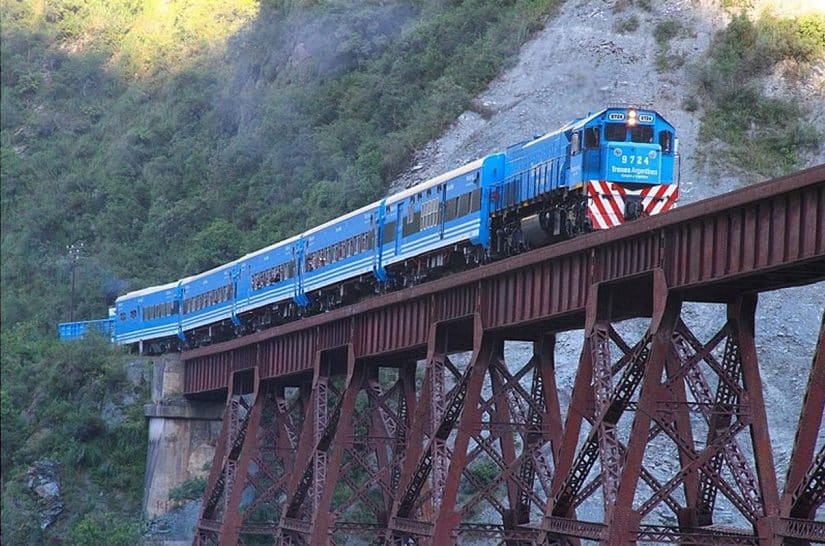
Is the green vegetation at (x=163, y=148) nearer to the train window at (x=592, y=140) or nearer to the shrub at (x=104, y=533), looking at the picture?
the shrub at (x=104, y=533)

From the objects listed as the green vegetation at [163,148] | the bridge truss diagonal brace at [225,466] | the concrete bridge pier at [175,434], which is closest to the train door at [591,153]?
the bridge truss diagonal brace at [225,466]

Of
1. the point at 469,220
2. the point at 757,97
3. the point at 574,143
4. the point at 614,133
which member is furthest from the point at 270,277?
the point at 757,97

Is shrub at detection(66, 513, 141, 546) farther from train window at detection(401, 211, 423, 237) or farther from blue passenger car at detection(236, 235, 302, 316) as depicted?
train window at detection(401, 211, 423, 237)

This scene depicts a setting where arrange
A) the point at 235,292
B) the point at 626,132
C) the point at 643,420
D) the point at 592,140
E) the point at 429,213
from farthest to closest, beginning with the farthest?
the point at 235,292, the point at 429,213, the point at 626,132, the point at 592,140, the point at 643,420

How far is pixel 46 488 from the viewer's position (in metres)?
62.4

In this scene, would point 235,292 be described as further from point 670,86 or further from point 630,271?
point 630,271

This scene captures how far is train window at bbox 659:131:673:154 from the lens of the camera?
3769cm

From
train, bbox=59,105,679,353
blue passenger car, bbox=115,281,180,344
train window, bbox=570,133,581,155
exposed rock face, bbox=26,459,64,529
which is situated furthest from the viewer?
blue passenger car, bbox=115,281,180,344

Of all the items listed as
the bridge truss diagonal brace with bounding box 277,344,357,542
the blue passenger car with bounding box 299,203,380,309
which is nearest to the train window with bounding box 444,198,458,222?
the bridge truss diagonal brace with bounding box 277,344,357,542

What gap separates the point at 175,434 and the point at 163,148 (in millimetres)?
44236

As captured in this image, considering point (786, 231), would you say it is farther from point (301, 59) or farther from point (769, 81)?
point (301, 59)

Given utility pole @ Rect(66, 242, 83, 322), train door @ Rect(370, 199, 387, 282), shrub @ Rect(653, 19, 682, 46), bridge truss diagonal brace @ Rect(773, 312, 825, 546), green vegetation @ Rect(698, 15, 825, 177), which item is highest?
shrub @ Rect(653, 19, 682, 46)

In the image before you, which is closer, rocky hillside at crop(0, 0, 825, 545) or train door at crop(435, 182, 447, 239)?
train door at crop(435, 182, 447, 239)

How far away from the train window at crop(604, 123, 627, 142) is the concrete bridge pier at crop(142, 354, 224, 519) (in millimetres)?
29471
